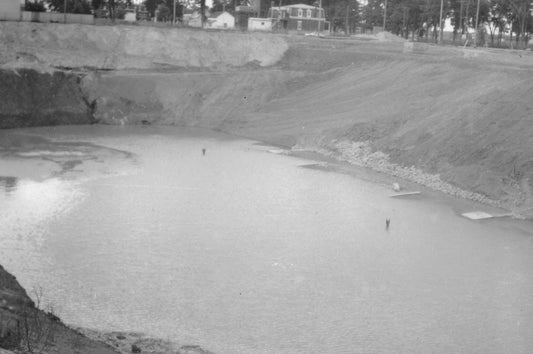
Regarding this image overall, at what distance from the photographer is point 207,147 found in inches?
1730

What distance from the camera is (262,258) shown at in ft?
76.4

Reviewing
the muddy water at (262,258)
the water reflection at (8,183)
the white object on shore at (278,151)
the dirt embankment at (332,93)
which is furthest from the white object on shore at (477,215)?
the water reflection at (8,183)

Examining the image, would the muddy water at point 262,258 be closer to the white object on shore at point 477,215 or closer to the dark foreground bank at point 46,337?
the white object on shore at point 477,215

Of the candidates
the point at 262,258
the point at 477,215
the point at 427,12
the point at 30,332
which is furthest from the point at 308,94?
the point at 30,332

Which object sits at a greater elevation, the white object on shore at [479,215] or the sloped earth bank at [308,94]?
the sloped earth bank at [308,94]

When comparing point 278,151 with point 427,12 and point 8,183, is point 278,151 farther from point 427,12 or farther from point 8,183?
point 427,12

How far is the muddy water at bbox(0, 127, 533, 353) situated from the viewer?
60.1ft

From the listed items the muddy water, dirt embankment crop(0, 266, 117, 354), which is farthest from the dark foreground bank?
the muddy water

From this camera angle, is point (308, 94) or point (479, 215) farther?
point (308, 94)

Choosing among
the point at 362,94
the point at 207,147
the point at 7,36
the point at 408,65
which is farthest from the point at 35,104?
the point at 408,65

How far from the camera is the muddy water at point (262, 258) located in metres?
18.3

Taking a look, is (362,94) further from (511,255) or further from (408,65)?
(511,255)

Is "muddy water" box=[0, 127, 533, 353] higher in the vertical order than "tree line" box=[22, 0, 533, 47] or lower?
lower

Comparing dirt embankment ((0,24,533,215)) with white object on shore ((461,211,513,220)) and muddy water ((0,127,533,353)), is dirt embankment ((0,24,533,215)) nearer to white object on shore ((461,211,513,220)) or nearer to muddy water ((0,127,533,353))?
white object on shore ((461,211,513,220))
